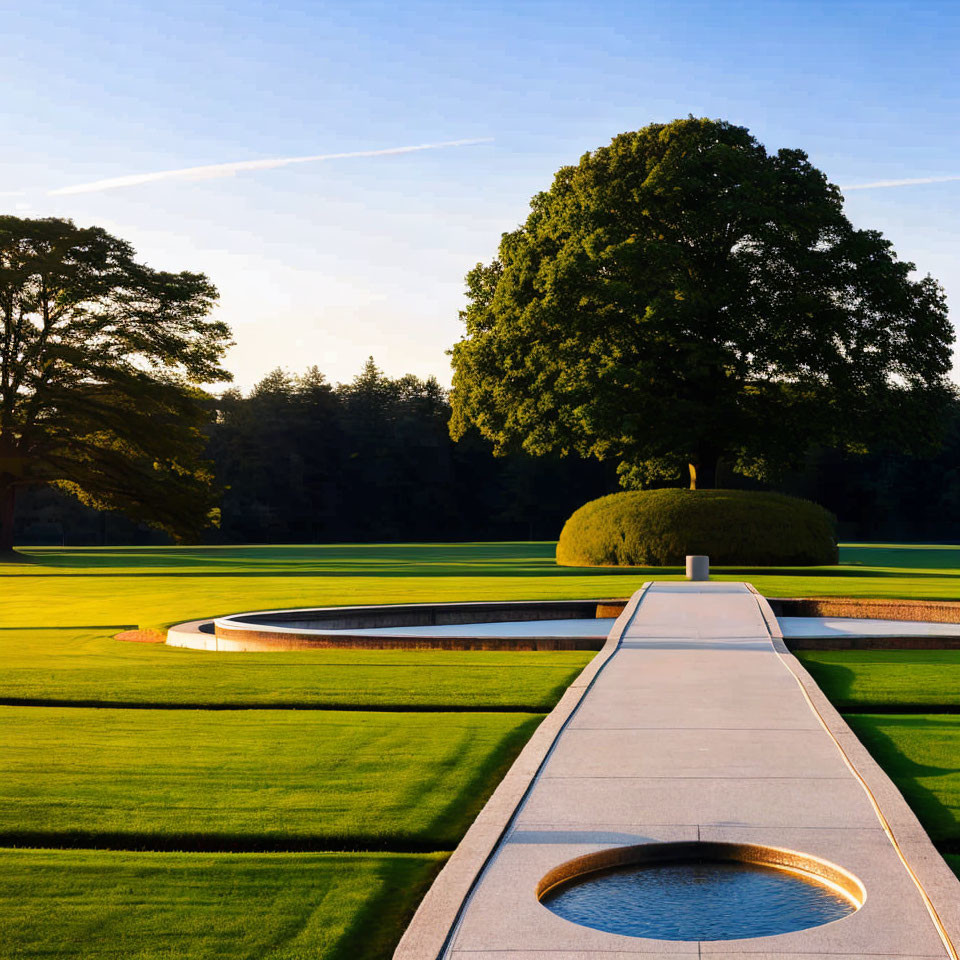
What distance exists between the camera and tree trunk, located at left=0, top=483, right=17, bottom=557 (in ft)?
145

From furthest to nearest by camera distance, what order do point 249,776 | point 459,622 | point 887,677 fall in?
point 459,622
point 887,677
point 249,776

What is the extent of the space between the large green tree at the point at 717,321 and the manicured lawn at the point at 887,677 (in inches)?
827

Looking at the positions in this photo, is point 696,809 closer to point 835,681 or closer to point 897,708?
point 897,708

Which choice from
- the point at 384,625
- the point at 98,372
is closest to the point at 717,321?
the point at 384,625

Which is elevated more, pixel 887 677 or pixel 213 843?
pixel 213 843

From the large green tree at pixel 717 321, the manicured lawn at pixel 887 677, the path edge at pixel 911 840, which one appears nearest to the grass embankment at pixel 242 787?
the path edge at pixel 911 840

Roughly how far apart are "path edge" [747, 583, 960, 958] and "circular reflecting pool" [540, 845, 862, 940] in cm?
30

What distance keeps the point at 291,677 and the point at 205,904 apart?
21.7ft

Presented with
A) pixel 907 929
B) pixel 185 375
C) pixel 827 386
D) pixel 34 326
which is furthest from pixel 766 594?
pixel 34 326

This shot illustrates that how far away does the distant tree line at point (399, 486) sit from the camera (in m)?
79.3

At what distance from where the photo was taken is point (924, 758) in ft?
22.9

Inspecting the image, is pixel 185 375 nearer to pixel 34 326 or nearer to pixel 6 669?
pixel 34 326

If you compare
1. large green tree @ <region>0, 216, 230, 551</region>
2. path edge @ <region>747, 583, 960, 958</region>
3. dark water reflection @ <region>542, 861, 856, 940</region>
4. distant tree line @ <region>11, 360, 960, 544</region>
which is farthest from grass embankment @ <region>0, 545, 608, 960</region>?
distant tree line @ <region>11, 360, 960, 544</region>

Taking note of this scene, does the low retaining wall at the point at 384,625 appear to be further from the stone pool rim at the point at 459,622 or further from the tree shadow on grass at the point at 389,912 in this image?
the tree shadow on grass at the point at 389,912
